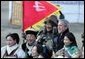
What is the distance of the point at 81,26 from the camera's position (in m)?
18.7

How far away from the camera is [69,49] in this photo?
25.2ft

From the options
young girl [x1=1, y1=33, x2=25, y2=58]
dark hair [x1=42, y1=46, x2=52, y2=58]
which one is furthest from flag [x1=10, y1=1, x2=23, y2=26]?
dark hair [x1=42, y1=46, x2=52, y2=58]

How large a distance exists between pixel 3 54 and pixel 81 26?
1089cm

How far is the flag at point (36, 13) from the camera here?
8.89 m

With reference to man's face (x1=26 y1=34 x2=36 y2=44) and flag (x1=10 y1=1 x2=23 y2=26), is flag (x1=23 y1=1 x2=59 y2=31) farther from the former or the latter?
flag (x1=10 y1=1 x2=23 y2=26)

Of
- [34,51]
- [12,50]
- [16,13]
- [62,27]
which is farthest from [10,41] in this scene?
[16,13]

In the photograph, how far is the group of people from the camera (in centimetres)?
765

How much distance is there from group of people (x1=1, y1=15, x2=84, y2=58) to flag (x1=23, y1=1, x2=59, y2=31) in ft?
0.37

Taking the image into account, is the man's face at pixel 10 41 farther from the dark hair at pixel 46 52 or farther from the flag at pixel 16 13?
the flag at pixel 16 13

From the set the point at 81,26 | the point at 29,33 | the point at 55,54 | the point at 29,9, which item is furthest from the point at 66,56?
the point at 81,26

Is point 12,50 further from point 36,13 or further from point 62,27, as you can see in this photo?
point 36,13

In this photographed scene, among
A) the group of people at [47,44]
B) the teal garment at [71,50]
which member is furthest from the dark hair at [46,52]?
the teal garment at [71,50]

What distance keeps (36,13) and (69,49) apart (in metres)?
1.51

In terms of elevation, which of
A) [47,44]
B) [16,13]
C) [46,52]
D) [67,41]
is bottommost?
[16,13]
